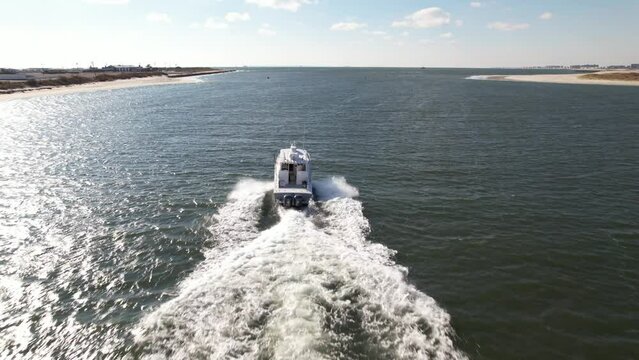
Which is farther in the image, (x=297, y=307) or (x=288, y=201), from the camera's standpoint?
(x=288, y=201)

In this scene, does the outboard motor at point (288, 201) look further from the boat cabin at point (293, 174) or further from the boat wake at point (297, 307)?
the boat wake at point (297, 307)

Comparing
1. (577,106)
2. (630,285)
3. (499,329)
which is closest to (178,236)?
(499,329)

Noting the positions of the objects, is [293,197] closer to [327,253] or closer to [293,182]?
[293,182]

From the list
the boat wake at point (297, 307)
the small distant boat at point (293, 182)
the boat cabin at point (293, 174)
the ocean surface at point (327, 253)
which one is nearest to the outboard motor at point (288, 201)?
the small distant boat at point (293, 182)

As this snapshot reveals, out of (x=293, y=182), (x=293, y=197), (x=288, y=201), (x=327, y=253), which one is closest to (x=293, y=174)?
(x=293, y=182)

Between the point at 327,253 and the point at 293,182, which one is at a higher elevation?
the point at 293,182

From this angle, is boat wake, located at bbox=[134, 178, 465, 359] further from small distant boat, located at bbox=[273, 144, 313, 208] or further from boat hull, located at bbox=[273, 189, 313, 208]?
small distant boat, located at bbox=[273, 144, 313, 208]

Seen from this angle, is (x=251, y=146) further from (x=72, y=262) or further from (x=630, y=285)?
(x=630, y=285)
